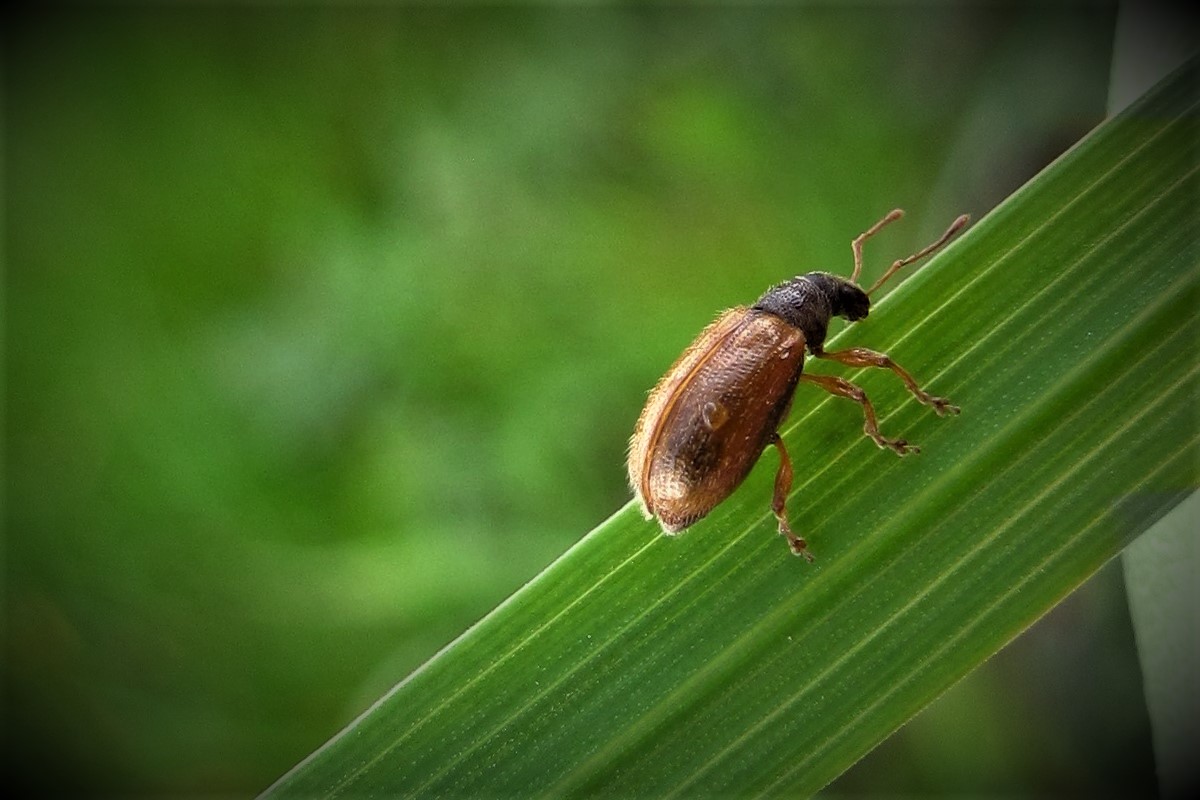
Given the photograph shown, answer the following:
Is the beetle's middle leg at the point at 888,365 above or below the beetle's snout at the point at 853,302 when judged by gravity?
below

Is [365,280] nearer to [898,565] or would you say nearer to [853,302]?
[853,302]

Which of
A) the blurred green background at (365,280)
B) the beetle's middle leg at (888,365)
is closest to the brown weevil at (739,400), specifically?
the beetle's middle leg at (888,365)

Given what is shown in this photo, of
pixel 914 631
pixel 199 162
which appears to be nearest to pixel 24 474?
pixel 199 162

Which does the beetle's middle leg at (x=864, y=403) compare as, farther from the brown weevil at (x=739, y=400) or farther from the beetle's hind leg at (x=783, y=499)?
the beetle's hind leg at (x=783, y=499)

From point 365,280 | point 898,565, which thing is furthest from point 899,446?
point 365,280

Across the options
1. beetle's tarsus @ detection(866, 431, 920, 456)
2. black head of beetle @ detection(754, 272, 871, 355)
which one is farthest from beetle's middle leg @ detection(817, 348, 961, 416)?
black head of beetle @ detection(754, 272, 871, 355)

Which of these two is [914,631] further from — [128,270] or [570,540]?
[128,270]

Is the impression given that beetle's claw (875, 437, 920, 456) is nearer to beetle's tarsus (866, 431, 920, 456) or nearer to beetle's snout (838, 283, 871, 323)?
beetle's tarsus (866, 431, 920, 456)
